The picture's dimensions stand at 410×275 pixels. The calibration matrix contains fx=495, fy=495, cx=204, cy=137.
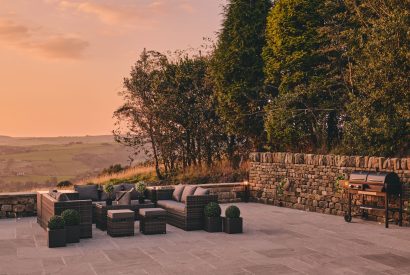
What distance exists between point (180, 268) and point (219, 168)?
12.6 metres

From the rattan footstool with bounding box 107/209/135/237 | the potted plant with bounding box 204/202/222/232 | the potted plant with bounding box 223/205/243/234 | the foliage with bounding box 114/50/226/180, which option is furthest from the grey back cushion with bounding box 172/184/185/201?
the foliage with bounding box 114/50/226/180

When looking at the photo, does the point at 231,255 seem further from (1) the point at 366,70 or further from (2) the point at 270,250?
(1) the point at 366,70

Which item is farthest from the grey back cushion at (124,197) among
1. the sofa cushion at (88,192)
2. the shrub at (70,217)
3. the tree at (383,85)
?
the tree at (383,85)

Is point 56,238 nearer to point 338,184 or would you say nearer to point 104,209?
point 104,209

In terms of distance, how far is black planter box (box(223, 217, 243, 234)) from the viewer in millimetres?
10023

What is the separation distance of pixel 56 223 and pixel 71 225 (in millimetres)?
372

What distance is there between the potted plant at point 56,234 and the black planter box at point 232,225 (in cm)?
323

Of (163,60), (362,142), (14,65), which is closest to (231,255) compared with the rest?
(362,142)

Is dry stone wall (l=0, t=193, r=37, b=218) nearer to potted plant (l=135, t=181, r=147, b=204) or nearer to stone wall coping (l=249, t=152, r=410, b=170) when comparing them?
potted plant (l=135, t=181, r=147, b=204)

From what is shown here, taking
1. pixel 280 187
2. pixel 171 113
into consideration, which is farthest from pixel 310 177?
pixel 171 113

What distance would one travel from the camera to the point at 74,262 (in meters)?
7.54

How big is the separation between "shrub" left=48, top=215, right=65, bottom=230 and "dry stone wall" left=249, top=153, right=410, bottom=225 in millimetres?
7218

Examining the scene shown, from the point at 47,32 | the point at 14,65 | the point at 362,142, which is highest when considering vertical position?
the point at 47,32

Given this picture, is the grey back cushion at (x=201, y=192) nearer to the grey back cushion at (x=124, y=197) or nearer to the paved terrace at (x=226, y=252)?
the paved terrace at (x=226, y=252)
